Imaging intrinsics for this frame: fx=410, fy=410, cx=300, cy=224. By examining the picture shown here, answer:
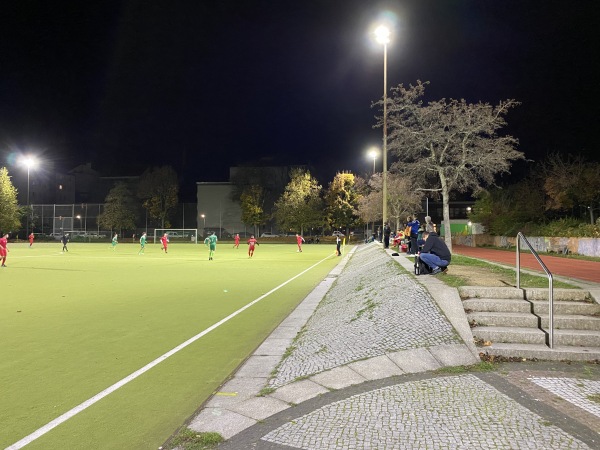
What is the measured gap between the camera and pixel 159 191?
267ft

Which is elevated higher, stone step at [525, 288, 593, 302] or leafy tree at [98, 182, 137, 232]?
leafy tree at [98, 182, 137, 232]

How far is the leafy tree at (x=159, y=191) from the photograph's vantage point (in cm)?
8156

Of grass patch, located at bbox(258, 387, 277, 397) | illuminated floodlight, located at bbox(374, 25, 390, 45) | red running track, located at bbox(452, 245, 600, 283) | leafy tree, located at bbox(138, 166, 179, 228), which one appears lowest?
grass patch, located at bbox(258, 387, 277, 397)

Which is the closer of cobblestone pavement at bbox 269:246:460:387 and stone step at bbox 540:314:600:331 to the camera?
cobblestone pavement at bbox 269:246:460:387

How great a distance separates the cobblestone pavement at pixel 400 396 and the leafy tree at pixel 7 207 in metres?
76.6

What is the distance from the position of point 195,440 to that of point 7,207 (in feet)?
260

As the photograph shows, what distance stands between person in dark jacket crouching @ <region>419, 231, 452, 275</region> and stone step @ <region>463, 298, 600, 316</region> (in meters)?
2.47

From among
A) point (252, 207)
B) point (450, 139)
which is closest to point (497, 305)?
point (450, 139)

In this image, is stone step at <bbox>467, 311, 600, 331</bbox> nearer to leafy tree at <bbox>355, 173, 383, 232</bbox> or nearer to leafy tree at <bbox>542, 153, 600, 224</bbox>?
leafy tree at <bbox>542, 153, 600, 224</bbox>

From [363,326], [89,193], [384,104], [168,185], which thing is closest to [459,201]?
[168,185]

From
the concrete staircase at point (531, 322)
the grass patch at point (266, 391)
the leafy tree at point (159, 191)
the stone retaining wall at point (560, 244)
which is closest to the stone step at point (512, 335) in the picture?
the concrete staircase at point (531, 322)

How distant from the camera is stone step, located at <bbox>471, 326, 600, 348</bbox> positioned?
234 inches

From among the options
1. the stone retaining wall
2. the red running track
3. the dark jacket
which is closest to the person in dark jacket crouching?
the dark jacket

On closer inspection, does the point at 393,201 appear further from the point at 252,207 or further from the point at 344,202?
the point at 252,207
